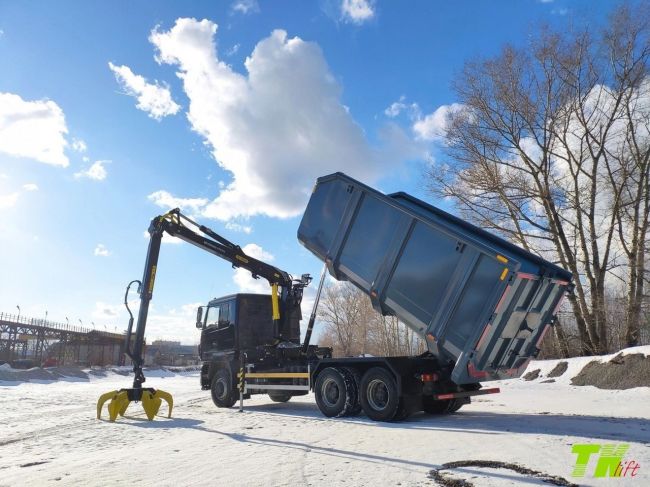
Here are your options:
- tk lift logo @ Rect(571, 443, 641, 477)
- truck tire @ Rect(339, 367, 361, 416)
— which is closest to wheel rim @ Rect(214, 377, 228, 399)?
truck tire @ Rect(339, 367, 361, 416)

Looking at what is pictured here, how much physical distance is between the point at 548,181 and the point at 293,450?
18.5 meters

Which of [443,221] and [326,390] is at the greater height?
[443,221]

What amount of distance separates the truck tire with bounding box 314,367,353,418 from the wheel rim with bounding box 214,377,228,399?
3277mm

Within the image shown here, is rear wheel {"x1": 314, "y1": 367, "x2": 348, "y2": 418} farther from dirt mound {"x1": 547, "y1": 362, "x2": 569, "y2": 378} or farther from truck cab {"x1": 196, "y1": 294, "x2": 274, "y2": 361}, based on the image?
dirt mound {"x1": 547, "y1": 362, "x2": 569, "y2": 378}

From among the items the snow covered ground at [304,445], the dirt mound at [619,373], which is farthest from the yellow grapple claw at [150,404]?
the dirt mound at [619,373]

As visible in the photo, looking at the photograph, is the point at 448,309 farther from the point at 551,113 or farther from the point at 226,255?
the point at 551,113

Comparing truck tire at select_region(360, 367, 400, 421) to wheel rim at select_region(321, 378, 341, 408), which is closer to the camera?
truck tire at select_region(360, 367, 400, 421)

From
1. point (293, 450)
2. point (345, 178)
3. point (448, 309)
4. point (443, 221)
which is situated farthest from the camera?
point (345, 178)

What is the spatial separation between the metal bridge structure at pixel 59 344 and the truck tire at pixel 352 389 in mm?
39475

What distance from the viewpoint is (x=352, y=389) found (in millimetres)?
9531

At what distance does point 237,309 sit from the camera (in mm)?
12484

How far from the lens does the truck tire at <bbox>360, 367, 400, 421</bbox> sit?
8727 mm

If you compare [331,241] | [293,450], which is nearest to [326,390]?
[331,241]

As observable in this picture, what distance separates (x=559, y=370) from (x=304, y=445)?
44.9ft
